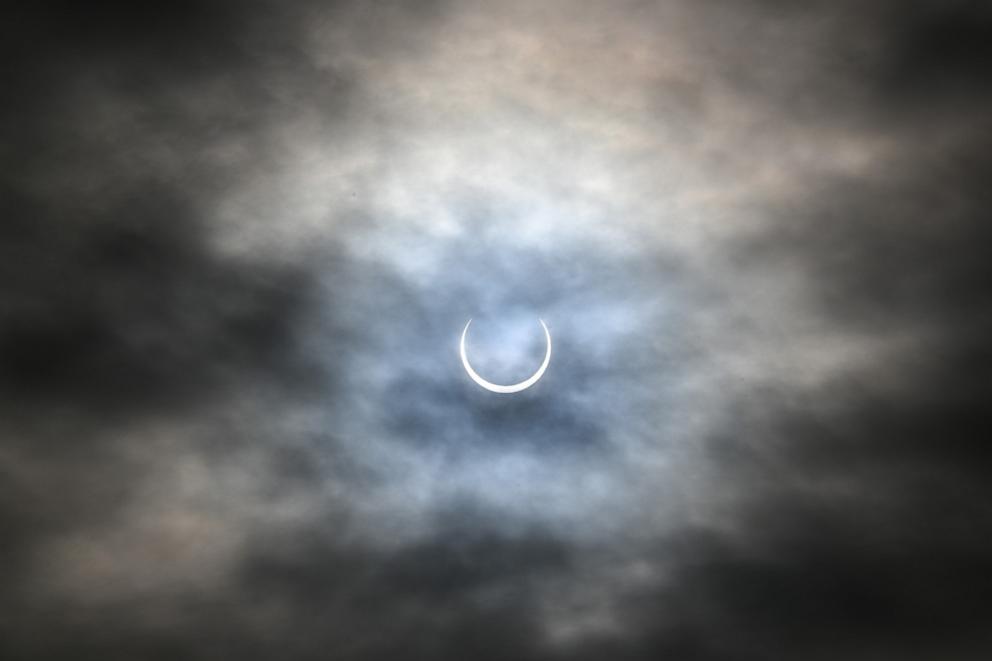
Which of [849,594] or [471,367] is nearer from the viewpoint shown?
[471,367]

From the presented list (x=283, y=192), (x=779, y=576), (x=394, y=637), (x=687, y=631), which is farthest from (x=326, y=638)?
(x=283, y=192)

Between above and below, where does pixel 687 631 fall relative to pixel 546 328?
below

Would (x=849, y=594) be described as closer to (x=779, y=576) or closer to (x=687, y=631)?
(x=779, y=576)

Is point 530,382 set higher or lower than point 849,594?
higher

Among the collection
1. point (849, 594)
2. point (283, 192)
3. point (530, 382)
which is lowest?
point (849, 594)

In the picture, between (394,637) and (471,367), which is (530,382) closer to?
(471,367)

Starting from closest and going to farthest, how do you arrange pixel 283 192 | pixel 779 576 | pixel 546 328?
pixel 283 192
pixel 546 328
pixel 779 576

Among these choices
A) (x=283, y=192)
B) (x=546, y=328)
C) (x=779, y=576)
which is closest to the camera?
(x=283, y=192)

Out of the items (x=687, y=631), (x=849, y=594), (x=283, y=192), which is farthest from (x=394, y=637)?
(x=283, y=192)

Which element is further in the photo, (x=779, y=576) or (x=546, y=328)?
(x=779, y=576)
